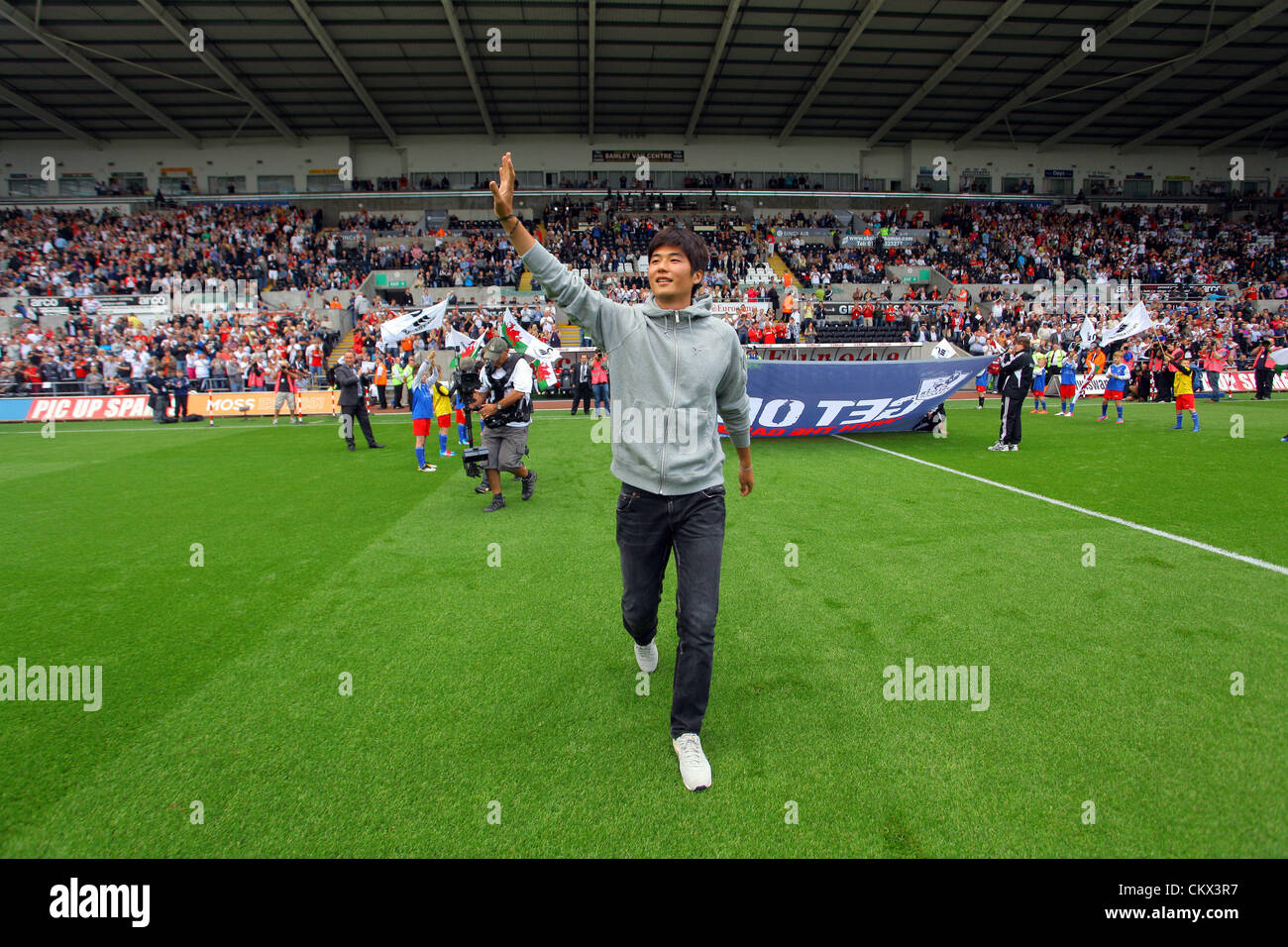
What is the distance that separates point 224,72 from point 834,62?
1194 inches

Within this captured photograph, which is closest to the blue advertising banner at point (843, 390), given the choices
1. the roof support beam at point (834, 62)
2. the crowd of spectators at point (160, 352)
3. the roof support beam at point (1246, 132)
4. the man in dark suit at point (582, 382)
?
the man in dark suit at point (582, 382)

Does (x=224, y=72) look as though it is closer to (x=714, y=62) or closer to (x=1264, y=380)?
(x=714, y=62)

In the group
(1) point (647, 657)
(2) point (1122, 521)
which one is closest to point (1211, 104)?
(2) point (1122, 521)

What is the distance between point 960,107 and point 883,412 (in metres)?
35.9

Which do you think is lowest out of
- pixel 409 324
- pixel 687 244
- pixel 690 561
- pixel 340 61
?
pixel 690 561

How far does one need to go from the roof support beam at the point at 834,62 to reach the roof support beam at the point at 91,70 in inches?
1416

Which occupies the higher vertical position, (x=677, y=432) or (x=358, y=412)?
(x=358, y=412)

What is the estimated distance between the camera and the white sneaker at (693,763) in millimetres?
2756

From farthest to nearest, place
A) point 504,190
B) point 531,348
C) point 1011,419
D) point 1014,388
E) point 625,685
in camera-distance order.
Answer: point 1011,419 < point 1014,388 < point 531,348 < point 625,685 < point 504,190

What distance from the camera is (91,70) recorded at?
103ft

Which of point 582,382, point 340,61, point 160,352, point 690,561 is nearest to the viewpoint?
point 690,561

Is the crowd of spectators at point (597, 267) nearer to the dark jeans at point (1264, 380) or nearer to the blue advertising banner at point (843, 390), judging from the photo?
the dark jeans at point (1264, 380)

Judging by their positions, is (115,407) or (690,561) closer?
(690,561)

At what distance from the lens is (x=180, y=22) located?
93.4 ft
